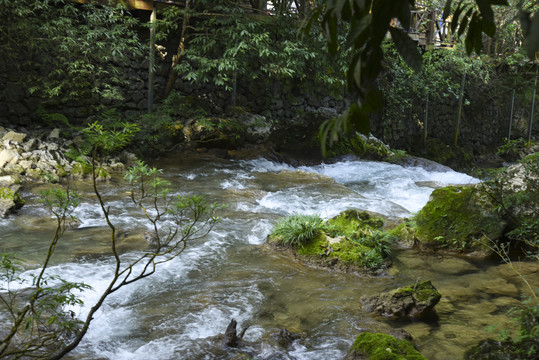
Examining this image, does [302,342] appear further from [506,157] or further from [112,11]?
[506,157]

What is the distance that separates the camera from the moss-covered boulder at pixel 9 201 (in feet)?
21.0

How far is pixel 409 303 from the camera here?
395 cm

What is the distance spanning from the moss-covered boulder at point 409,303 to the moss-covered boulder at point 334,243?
1002 millimetres

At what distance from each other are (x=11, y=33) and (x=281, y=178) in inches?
253

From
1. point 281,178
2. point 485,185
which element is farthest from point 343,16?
point 281,178

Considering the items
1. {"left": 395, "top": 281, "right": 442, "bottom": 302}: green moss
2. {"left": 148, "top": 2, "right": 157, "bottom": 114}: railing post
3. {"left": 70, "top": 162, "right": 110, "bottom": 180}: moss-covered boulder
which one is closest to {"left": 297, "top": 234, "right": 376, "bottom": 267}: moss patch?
{"left": 395, "top": 281, "right": 442, "bottom": 302}: green moss

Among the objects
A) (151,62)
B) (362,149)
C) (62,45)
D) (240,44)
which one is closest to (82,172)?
(62,45)

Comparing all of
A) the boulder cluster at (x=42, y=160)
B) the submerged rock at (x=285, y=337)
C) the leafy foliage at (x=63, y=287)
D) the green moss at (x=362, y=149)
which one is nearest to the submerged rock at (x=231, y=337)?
the submerged rock at (x=285, y=337)

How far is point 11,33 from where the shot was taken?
9203 millimetres

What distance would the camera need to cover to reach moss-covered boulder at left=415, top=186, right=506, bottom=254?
5.67 meters

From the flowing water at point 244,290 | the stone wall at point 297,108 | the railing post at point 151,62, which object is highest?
the railing post at point 151,62

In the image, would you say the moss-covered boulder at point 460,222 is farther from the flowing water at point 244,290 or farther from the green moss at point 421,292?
the green moss at point 421,292

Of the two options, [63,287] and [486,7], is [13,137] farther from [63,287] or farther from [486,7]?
[486,7]

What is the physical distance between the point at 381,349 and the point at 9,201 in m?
5.79
